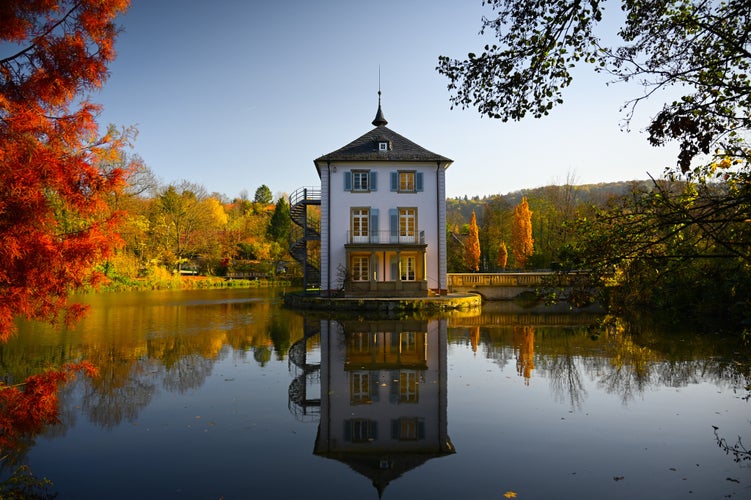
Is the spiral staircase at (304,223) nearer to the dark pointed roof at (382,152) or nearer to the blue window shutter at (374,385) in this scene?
→ the dark pointed roof at (382,152)

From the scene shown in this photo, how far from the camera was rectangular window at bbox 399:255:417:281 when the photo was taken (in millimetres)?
27719

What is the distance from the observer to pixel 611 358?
1166 cm

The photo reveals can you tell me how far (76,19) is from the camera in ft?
21.3

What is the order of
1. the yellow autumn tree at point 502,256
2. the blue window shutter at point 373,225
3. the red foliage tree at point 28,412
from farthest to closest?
the yellow autumn tree at point 502,256, the blue window shutter at point 373,225, the red foliage tree at point 28,412

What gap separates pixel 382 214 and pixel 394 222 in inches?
32.9

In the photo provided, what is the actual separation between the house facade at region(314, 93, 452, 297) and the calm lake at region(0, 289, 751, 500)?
13.2m

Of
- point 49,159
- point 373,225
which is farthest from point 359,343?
point 373,225

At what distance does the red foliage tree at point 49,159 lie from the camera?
5.37 metres

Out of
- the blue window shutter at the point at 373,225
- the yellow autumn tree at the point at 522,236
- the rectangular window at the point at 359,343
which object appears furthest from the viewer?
the yellow autumn tree at the point at 522,236

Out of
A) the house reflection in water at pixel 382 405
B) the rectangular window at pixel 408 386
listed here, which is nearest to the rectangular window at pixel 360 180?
the house reflection in water at pixel 382 405

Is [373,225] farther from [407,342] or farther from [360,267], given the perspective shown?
[407,342]

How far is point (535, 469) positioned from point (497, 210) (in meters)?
52.8

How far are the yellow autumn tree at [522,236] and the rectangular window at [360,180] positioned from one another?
24.0m

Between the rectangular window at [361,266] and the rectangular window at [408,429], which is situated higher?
the rectangular window at [361,266]
